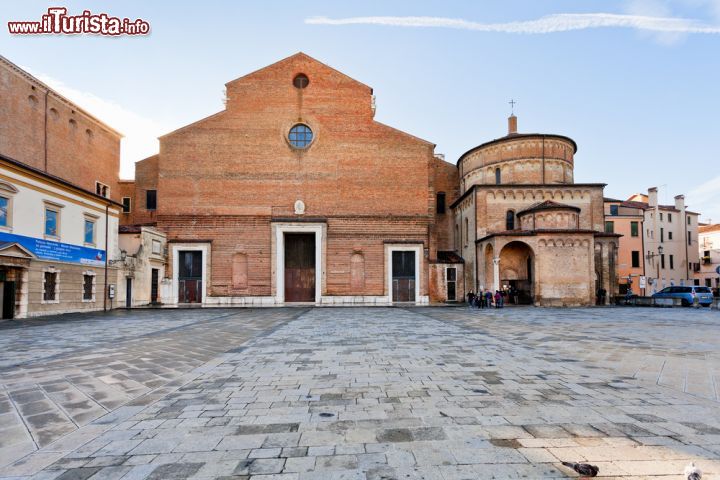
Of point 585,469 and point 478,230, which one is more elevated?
point 478,230

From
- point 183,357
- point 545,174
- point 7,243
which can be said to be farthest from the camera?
point 545,174

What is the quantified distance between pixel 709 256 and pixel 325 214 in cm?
5972

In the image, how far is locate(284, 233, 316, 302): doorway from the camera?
27.5 meters

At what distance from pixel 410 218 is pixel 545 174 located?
1212cm

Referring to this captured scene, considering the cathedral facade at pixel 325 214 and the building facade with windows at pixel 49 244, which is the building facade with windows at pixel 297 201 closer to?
the cathedral facade at pixel 325 214

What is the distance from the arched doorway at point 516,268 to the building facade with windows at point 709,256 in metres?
38.6

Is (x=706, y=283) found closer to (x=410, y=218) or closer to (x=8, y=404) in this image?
(x=410, y=218)

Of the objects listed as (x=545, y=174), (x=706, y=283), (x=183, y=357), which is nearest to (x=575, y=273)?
(x=545, y=174)

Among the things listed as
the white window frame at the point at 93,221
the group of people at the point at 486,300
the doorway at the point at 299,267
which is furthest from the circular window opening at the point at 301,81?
the group of people at the point at 486,300

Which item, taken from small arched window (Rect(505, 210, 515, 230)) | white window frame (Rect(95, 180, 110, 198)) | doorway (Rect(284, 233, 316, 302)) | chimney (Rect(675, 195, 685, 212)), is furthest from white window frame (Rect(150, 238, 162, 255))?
chimney (Rect(675, 195, 685, 212))

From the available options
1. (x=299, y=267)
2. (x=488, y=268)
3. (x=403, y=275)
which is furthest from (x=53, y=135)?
(x=488, y=268)

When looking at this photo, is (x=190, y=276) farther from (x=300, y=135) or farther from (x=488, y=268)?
(x=488, y=268)

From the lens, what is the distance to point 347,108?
2798 cm

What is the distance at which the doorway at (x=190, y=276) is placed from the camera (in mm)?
26152
